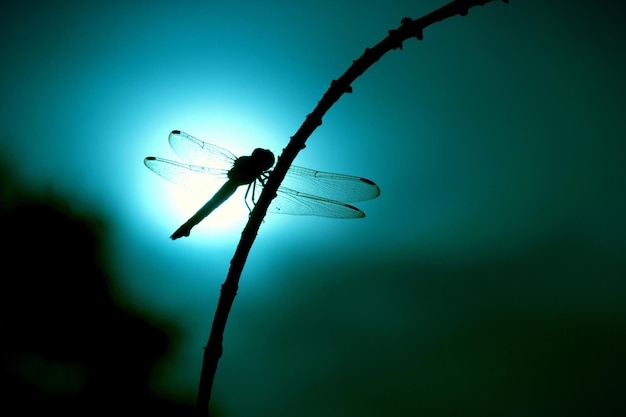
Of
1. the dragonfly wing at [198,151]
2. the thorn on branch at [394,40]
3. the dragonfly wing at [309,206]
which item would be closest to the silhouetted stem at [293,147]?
the thorn on branch at [394,40]

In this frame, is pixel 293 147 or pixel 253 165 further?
pixel 253 165

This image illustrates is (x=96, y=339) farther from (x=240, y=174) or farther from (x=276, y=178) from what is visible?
(x=276, y=178)

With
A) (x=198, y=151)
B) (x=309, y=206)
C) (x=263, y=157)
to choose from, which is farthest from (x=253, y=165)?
(x=198, y=151)

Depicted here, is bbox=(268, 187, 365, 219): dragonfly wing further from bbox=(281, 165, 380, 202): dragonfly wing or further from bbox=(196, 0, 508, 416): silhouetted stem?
bbox=(196, 0, 508, 416): silhouetted stem

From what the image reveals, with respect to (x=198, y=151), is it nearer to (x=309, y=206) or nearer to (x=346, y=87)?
(x=309, y=206)

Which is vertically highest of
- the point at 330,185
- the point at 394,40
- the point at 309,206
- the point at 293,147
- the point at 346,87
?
the point at 330,185

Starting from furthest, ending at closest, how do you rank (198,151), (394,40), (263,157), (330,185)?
(198,151) < (330,185) < (263,157) < (394,40)

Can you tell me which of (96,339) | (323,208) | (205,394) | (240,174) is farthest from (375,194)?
(96,339)

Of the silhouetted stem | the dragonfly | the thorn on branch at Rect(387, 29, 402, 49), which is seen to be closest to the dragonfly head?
the dragonfly
